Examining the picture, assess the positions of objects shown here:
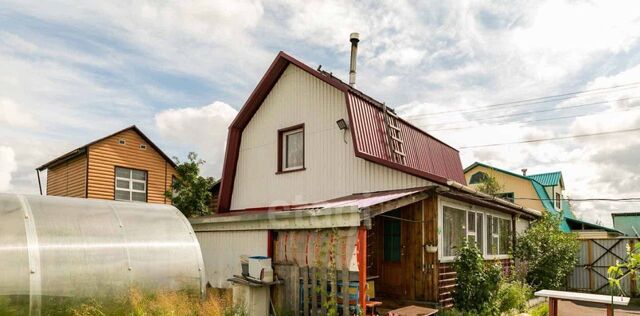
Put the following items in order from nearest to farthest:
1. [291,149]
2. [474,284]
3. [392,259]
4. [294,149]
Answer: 1. [474,284]
2. [392,259]
3. [294,149]
4. [291,149]

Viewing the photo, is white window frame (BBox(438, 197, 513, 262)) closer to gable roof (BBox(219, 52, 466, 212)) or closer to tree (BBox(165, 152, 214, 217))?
gable roof (BBox(219, 52, 466, 212))

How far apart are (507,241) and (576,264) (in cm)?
458

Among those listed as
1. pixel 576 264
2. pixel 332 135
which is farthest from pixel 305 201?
pixel 576 264

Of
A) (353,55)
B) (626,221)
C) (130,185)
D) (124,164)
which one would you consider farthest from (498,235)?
(626,221)

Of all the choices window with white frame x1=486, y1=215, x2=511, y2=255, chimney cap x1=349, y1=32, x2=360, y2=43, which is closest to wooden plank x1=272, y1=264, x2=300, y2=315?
window with white frame x1=486, y1=215, x2=511, y2=255

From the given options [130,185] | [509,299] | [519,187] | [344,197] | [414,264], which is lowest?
[509,299]

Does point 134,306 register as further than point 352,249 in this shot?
Yes

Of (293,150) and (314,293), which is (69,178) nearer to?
(293,150)

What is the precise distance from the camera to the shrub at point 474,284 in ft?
32.9

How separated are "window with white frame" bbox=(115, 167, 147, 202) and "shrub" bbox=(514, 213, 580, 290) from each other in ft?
54.4

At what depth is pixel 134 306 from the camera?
8711 mm

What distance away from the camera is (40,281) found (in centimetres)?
776

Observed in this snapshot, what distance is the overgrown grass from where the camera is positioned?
7.70 meters

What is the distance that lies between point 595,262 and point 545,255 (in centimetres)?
357
